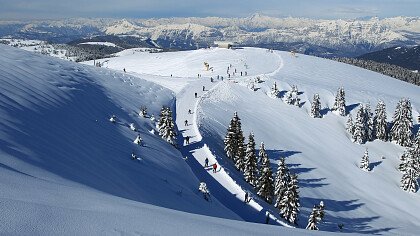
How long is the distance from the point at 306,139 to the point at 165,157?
35104 mm

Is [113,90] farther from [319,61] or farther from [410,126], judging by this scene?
[319,61]

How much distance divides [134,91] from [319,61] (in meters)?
85.7

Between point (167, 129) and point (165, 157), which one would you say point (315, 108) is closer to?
point (167, 129)

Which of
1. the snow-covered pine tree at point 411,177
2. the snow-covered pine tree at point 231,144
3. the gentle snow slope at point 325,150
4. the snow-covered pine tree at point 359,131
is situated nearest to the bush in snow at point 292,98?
the gentle snow slope at point 325,150

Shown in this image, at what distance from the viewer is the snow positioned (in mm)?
A: 11023

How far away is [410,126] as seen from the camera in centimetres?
7694

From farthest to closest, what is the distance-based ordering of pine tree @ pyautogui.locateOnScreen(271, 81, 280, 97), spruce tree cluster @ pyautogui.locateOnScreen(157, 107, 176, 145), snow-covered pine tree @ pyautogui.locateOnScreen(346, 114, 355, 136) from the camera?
pine tree @ pyautogui.locateOnScreen(271, 81, 280, 97) < snow-covered pine tree @ pyautogui.locateOnScreen(346, 114, 355, 136) < spruce tree cluster @ pyautogui.locateOnScreen(157, 107, 176, 145)

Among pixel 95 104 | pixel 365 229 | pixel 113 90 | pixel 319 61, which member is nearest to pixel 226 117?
pixel 113 90

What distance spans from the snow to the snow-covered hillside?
0.76ft

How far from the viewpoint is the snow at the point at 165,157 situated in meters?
11.0

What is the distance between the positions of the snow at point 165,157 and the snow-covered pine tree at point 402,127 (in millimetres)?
2268

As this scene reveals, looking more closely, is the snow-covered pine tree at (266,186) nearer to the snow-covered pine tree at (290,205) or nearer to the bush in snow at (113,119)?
the snow-covered pine tree at (290,205)

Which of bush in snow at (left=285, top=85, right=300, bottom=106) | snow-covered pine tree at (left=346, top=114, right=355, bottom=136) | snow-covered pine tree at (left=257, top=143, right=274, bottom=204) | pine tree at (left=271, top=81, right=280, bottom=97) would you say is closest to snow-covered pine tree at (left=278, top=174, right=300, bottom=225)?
snow-covered pine tree at (left=257, top=143, right=274, bottom=204)

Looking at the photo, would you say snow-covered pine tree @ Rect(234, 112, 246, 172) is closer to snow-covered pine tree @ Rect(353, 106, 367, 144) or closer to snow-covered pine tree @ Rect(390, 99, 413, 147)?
snow-covered pine tree @ Rect(353, 106, 367, 144)
